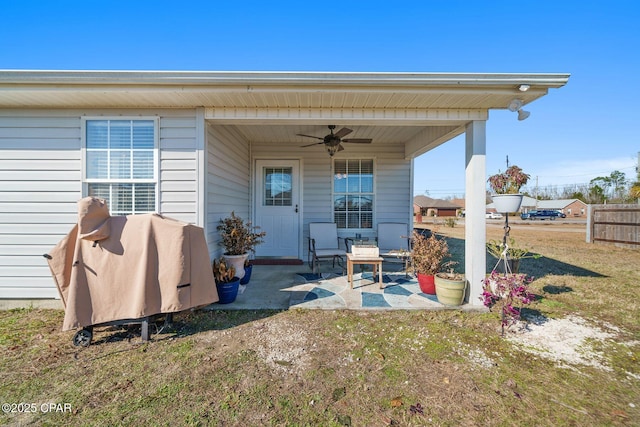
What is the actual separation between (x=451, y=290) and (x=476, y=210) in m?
1.06

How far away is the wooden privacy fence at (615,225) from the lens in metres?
8.12

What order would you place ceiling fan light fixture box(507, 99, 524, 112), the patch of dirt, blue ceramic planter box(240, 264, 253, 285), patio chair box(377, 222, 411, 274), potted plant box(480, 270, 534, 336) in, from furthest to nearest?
1. patio chair box(377, 222, 411, 274)
2. blue ceramic planter box(240, 264, 253, 285)
3. ceiling fan light fixture box(507, 99, 524, 112)
4. potted plant box(480, 270, 534, 336)
5. the patch of dirt

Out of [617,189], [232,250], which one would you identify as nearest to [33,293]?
[232,250]

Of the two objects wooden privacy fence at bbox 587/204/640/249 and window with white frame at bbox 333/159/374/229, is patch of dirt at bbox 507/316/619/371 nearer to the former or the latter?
window with white frame at bbox 333/159/374/229

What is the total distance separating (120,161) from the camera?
3311mm

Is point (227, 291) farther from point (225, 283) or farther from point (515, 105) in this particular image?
point (515, 105)

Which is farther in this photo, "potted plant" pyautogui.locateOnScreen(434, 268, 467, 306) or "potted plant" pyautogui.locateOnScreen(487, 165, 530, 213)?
"potted plant" pyautogui.locateOnScreen(434, 268, 467, 306)

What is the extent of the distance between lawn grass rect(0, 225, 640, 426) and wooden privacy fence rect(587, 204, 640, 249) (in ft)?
25.6

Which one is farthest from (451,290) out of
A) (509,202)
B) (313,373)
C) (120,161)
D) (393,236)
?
(120,161)

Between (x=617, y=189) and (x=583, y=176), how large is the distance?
26.4 m

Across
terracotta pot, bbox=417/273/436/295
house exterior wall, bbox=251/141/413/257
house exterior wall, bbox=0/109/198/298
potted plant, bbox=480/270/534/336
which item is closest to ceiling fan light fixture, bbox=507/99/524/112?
potted plant, bbox=480/270/534/336

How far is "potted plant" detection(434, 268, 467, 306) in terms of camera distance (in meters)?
3.29

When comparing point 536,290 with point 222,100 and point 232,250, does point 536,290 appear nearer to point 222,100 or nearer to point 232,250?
point 232,250

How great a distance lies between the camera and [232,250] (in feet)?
12.6
